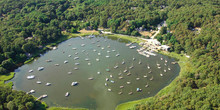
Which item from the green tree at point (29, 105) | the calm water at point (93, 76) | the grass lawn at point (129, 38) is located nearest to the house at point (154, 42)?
the grass lawn at point (129, 38)

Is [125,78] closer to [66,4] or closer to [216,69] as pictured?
[216,69]

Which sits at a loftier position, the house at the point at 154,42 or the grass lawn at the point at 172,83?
the house at the point at 154,42

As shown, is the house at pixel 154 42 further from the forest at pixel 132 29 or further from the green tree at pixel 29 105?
the green tree at pixel 29 105

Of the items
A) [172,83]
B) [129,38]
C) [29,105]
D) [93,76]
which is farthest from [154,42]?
[29,105]

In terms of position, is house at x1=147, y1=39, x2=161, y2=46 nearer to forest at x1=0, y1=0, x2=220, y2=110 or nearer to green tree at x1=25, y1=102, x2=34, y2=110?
forest at x1=0, y1=0, x2=220, y2=110

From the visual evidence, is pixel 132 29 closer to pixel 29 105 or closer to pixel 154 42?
pixel 154 42

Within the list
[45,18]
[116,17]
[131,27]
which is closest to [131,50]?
[131,27]
